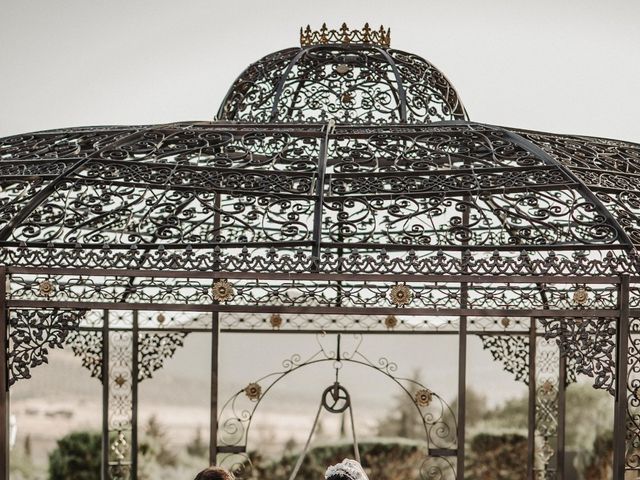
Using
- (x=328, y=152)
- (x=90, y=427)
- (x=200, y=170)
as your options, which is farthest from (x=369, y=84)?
(x=90, y=427)

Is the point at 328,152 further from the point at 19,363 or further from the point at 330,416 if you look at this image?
the point at 330,416

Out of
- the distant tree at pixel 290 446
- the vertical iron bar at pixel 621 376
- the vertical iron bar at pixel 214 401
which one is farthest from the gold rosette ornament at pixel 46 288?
the distant tree at pixel 290 446

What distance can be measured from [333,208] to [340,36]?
256 cm

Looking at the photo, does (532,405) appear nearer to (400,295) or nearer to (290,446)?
(400,295)

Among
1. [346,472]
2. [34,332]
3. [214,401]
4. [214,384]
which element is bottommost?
[346,472]

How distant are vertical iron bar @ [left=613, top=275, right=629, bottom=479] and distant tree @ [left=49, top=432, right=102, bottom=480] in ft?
22.5

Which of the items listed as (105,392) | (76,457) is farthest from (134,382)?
(76,457)

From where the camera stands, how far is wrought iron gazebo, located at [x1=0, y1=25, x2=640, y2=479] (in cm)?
728

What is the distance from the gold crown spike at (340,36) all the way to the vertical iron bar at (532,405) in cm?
298

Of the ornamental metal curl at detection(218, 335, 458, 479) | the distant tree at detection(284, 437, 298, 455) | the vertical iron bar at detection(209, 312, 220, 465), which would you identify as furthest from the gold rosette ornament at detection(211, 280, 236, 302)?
the distant tree at detection(284, 437, 298, 455)

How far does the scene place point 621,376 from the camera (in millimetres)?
7242

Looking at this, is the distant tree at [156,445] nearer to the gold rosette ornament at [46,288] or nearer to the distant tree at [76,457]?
the distant tree at [76,457]

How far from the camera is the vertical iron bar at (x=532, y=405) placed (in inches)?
393

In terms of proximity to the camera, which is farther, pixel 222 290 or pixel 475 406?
pixel 475 406
